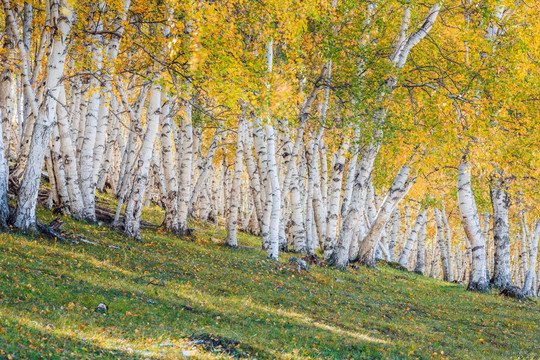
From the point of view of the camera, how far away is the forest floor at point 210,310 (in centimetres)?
782

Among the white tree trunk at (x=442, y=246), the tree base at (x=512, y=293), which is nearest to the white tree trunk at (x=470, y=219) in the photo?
the tree base at (x=512, y=293)

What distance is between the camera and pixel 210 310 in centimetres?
1109

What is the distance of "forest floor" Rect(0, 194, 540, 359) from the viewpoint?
7820 millimetres

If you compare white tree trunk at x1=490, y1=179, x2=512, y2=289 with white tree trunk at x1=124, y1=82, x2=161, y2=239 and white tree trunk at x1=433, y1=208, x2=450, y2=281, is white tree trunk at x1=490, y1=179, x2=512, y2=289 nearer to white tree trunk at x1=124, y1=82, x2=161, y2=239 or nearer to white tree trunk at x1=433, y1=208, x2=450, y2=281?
white tree trunk at x1=433, y1=208, x2=450, y2=281

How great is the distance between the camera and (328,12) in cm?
1931

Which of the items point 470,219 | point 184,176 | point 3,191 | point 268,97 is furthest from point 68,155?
point 470,219

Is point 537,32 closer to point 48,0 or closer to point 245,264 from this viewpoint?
point 245,264

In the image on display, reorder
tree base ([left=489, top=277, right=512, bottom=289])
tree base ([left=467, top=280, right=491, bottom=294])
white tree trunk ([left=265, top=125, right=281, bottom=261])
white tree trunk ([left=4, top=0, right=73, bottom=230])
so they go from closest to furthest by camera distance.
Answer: white tree trunk ([left=4, top=0, right=73, bottom=230]) < white tree trunk ([left=265, top=125, right=281, bottom=261]) < tree base ([left=467, top=280, right=491, bottom=294]) < tree base ([left=489, top=277, right=512, bottom=289])

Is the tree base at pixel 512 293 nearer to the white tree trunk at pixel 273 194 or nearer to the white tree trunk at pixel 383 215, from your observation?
the white tree trunk at pixel 383 215

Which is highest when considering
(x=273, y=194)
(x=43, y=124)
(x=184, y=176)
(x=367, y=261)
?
(x=43, y=124)

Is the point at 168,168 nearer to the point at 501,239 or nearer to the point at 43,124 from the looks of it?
the point at 43,124

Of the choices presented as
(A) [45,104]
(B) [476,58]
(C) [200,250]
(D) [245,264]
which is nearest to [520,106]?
(B) [476,58]

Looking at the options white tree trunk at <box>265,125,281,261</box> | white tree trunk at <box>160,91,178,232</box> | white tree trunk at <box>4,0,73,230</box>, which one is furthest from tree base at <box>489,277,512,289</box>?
white tree trunk at <box>4,0,73,230</box>

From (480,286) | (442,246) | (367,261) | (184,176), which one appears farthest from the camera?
(442,246)
